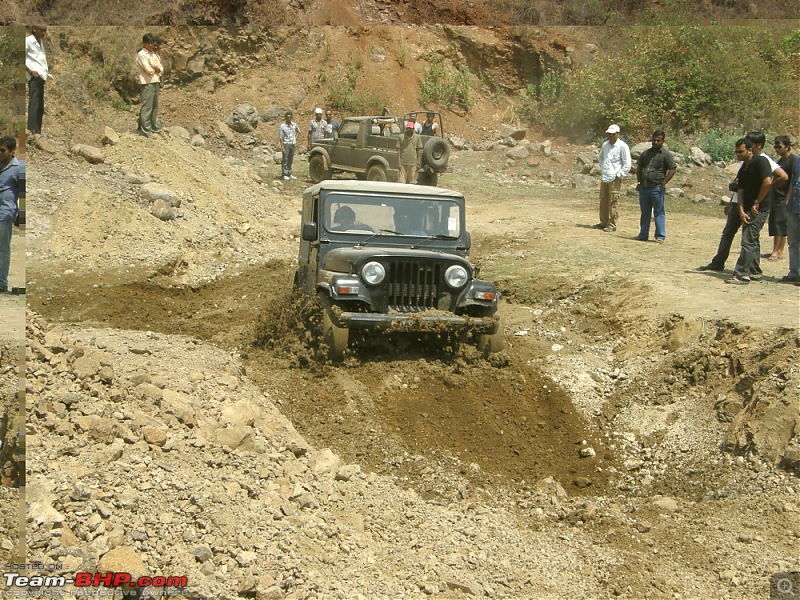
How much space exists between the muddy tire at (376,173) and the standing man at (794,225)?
29.8 feet

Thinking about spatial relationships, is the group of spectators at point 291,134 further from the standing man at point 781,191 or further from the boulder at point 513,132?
the standing man at point 781,191

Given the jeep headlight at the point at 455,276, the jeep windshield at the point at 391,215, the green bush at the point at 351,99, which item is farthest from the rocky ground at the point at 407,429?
the green bush at the point at 351,99

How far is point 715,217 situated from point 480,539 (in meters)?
12.3

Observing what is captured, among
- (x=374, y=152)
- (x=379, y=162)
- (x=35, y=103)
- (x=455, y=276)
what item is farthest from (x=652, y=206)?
(x=35, y=103)

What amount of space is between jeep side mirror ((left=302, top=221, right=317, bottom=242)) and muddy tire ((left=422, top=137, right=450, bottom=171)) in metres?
10.1

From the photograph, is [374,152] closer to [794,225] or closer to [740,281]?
[740,281]

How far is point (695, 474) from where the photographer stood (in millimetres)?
6414

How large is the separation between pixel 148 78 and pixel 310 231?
7.41 meters

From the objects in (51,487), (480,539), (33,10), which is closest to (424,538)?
(480,539)

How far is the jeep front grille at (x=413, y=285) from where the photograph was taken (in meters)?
7.96

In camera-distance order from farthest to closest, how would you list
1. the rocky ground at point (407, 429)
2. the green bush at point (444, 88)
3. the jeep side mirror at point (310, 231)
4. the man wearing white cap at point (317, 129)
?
the green bush at point (444, 88), the man wearing white cap at point (317, 129), the jeep side mirror at point (310, 231), the rocky ground at point (407, 429)

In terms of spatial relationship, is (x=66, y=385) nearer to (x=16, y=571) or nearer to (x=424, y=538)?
(x=16, y=571)

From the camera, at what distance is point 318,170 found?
19.7 m

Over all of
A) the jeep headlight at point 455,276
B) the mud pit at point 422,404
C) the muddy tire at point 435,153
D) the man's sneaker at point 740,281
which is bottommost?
the mud pit at point 422,404
